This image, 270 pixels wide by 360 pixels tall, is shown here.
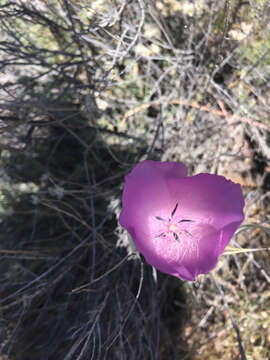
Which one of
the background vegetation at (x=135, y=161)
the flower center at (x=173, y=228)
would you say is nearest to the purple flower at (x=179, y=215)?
the flower center at (x=173, y=228)

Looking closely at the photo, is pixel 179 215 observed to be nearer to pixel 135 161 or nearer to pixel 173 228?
pixel 173 228

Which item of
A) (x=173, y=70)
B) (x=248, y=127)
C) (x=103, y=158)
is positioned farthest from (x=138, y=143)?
(x=248, y=127)

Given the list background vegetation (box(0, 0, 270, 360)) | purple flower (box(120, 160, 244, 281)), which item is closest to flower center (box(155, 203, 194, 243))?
purple flower (box(120, 160, 244, 281))

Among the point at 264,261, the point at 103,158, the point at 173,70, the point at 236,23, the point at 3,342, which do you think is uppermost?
the point at 236,23

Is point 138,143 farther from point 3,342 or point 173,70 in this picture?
point 3,342

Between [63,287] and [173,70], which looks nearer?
[63,287]

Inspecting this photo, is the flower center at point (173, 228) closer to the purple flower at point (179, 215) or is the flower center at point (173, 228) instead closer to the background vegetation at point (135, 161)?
the purple flower at point (179, 215)

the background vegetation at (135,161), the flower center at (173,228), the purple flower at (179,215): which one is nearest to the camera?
the purple flower at (179,215)
